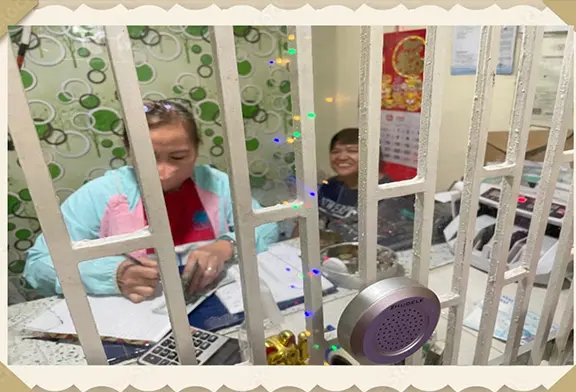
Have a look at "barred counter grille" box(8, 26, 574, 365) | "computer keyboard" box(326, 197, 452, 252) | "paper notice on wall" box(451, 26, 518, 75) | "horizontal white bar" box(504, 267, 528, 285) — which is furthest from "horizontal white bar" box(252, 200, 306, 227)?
"paper notice on wall" box(451, 26, 518, 75)

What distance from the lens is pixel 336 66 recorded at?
1.48 metres

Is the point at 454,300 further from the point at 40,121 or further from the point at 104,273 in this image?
the point at 40,121

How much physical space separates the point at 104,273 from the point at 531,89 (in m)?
0.83

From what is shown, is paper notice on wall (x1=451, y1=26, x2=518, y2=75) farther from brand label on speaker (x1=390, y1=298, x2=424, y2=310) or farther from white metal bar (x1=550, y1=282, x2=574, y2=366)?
brand label on speaker (x1=390, y1=298, x2=424, y2=310)

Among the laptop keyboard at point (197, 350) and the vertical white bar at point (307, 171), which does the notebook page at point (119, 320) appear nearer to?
the laptop keyboard at point (197, 350)

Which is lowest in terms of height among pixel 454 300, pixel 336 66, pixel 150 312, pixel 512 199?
pixel 150 312

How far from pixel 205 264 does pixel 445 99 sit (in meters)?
1.00

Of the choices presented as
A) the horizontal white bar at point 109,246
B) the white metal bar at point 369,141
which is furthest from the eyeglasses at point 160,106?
the white metal bar at point 369,141

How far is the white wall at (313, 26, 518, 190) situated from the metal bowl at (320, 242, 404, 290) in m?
0.28

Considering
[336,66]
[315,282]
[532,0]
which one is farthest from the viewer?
[336,66]

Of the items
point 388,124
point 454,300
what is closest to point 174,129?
point 454,300

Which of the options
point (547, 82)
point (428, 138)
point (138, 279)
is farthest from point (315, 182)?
point (547, 82)

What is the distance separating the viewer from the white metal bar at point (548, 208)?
496 mm

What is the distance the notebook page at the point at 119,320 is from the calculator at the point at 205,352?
0.06m
